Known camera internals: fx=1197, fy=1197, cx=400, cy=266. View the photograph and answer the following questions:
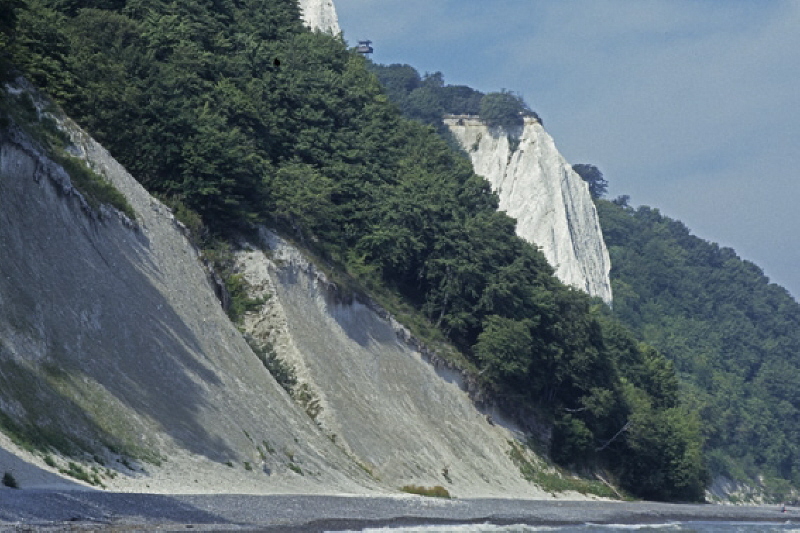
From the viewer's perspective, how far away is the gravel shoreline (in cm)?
2067

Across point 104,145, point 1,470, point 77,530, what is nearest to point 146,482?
point 1,470

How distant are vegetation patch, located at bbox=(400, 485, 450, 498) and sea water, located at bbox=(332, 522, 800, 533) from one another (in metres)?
6.08

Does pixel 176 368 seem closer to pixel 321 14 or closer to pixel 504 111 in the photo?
pixel 321 14

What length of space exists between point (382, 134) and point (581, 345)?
17776 mm

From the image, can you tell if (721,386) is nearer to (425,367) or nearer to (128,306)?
(425,367)

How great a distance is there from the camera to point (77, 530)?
19.8m

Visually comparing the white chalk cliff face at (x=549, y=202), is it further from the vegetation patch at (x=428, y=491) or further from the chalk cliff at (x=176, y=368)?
A: the vegetation patch at (x=428, y=491)

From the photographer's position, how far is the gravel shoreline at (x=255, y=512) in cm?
2067

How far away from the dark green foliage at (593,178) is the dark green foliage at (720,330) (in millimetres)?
11172

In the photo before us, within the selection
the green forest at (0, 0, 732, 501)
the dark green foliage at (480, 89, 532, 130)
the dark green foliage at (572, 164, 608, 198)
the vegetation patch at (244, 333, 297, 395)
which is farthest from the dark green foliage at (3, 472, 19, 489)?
the dark green foliage at (572, 164, 608, 198)

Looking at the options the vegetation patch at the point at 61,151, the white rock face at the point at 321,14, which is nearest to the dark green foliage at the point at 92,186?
the vegetation patch at the point at 61,151

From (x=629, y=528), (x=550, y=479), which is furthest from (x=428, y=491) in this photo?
(x=550, y=479)

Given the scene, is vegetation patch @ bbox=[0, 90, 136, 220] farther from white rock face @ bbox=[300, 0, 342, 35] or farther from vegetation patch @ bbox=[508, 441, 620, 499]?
white rock face @ bbox=[300, 0, 342, 35]

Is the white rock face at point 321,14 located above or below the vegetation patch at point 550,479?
above
